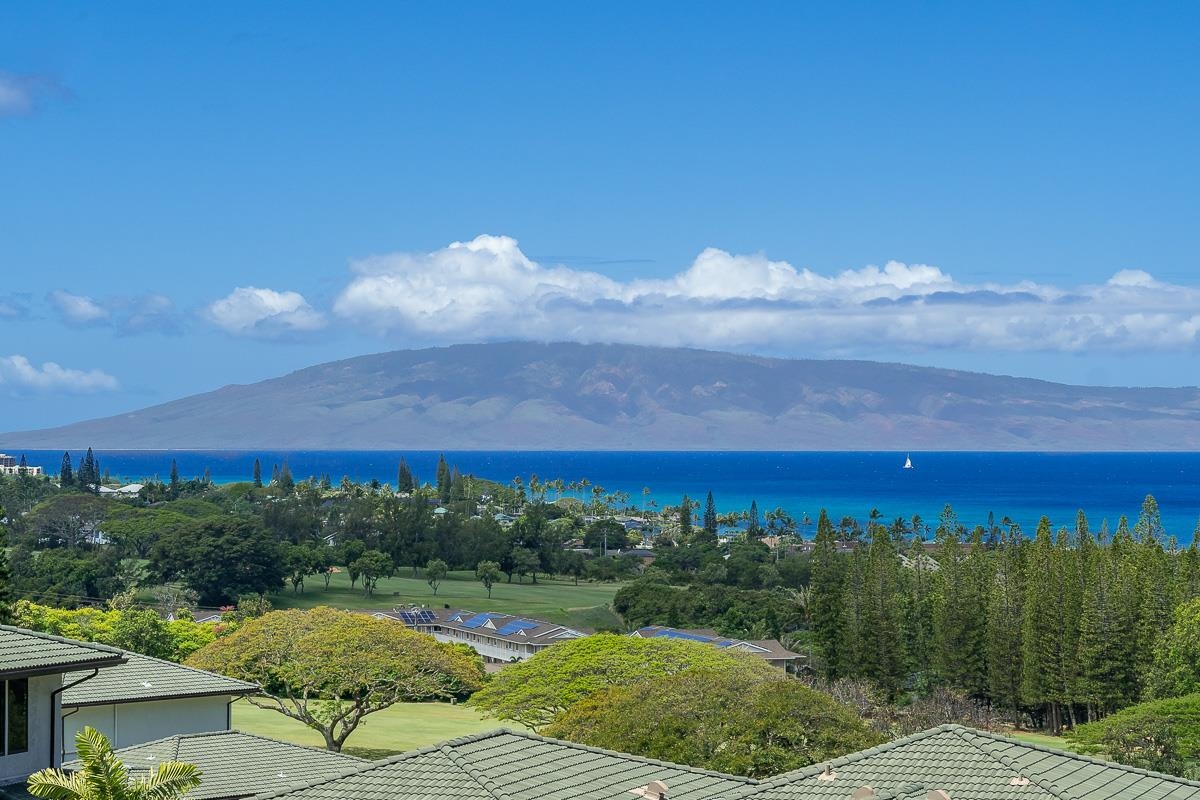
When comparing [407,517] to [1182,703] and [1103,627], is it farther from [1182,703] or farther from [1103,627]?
[1182,703]

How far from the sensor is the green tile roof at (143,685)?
2199cm

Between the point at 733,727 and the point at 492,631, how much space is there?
164 ft

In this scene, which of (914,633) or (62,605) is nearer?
(914,633)

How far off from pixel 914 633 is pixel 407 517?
57085 mm

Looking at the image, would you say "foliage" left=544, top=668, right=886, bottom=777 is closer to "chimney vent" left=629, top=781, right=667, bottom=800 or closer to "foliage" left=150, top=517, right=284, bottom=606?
"chimney vent" left=629, top=781, right=667, bottom=800

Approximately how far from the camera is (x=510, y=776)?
512 inches

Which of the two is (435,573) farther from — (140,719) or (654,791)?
(654,791)

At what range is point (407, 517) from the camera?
113m

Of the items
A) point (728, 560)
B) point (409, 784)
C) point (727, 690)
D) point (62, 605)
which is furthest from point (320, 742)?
point (728, 560)

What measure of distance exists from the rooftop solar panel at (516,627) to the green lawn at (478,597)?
7949 millimetres

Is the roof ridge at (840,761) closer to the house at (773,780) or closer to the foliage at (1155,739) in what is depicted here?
the house at (773,780)

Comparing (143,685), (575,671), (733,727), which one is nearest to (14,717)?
(143,685)

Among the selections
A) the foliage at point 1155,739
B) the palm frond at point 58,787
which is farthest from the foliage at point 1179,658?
the palm frond at point 58,787

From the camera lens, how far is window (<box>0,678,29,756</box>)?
47.1 ft
